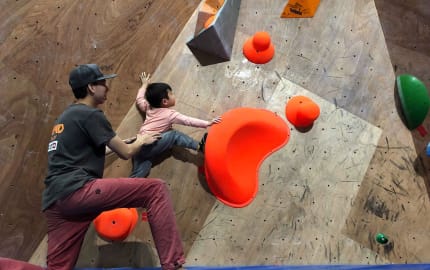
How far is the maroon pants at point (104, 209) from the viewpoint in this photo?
149 cm

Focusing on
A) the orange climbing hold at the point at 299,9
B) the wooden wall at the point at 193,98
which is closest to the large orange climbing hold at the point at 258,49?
the wooden wall at the point at 193,98

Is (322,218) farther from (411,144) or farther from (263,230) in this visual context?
(411,144)

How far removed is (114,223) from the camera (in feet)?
6.21

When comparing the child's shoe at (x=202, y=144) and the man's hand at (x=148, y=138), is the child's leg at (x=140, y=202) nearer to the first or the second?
the man's hand at (x=148, y=138)

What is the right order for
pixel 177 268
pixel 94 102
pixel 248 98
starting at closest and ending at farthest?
pixel 177 268 < pixel 94 102 < pixel 248 98

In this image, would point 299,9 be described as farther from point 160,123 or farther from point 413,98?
point 160,123

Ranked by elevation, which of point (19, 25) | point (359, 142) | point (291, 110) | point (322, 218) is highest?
point (19, 25)

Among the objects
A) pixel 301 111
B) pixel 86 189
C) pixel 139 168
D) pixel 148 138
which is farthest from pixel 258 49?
pixel 86 189

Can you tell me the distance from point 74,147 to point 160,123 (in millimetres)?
462

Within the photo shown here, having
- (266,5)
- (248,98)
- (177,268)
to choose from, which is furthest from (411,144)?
(177,268)

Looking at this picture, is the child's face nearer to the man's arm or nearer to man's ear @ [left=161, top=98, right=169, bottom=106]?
man's ear @ [left=161, top=98, right=169, bottom=106]

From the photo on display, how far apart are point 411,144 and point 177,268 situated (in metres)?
1.50

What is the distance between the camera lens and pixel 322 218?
6.70ft

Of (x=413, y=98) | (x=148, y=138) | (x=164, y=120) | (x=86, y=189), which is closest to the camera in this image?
(x=86, y=189)
